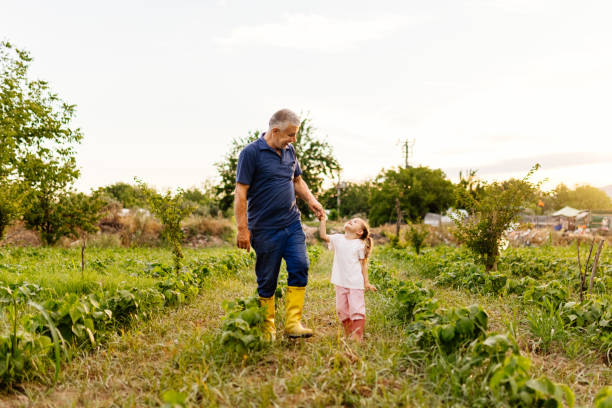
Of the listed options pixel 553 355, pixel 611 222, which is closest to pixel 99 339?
pixel 553 355

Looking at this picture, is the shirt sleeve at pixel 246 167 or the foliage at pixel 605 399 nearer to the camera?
the foliage at pixel 605 399

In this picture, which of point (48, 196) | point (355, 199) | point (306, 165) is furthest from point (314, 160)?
point (355, 199)

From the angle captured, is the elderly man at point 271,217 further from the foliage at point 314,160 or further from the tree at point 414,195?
the tree at point 414,195

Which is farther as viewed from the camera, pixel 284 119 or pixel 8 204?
pixel 8 204

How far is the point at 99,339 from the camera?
3678mm

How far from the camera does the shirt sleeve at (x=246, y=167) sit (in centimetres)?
372

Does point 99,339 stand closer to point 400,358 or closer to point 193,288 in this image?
point 193,288

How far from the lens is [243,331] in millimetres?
3254

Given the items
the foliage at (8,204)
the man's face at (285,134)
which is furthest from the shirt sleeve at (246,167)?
the foliage at (8,204)

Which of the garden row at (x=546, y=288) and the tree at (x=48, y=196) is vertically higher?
the tree at (x=48, y=196)

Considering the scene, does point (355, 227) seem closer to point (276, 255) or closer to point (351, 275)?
point (351, 275)

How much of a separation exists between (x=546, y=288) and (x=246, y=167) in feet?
12.1

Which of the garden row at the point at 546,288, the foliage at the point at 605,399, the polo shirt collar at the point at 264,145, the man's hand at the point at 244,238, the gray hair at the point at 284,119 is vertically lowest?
the garden row at the point at 546,288

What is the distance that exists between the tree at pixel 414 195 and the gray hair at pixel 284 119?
141 feet
